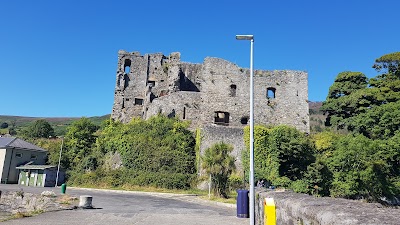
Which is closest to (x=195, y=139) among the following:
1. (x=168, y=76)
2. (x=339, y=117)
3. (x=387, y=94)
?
(x=168, y=76)

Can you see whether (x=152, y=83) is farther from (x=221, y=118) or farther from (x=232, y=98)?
(x=232, y=98)

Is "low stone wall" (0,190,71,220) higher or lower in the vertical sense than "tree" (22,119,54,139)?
lower

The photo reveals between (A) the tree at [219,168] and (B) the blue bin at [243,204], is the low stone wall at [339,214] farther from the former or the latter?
(A) the tree at [219,168]

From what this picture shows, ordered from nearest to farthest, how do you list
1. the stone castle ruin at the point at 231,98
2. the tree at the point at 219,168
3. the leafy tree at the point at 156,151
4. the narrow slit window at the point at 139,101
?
the tree at the point at 219,168
the leafy tree at the point at 156,151
the stone castle ruin at the point at 231,98
the narrow slit window at the point at 139,101

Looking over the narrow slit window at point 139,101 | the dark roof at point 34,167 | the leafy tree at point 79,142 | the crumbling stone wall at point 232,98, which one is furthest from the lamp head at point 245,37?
the narrow slit window at point 139,101

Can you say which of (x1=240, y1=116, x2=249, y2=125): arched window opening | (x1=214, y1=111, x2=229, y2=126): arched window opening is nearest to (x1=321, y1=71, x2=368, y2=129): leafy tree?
(x1=240, y1=116, x2=249, y2=125): arched window opening

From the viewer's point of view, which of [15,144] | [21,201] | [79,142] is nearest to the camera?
[21,201]

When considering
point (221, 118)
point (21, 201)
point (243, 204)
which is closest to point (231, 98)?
point (221, 118)

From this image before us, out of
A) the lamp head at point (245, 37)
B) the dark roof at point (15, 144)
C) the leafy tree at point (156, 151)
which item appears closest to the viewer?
the lamp head at point (245, 37)

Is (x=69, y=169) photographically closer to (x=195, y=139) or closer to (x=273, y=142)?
(x=195, y=139)

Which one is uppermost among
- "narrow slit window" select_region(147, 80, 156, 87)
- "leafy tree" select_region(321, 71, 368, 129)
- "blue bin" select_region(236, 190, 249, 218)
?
"narrow slit window" select_region(147, 80, 156, 87)

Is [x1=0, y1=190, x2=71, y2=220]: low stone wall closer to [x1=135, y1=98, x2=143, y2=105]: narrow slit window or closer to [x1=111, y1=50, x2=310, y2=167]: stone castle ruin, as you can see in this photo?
[x1=111, y1=50, x2=310, y2=167]: stone castle ruin

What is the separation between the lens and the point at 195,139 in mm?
32000

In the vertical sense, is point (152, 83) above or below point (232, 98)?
above
